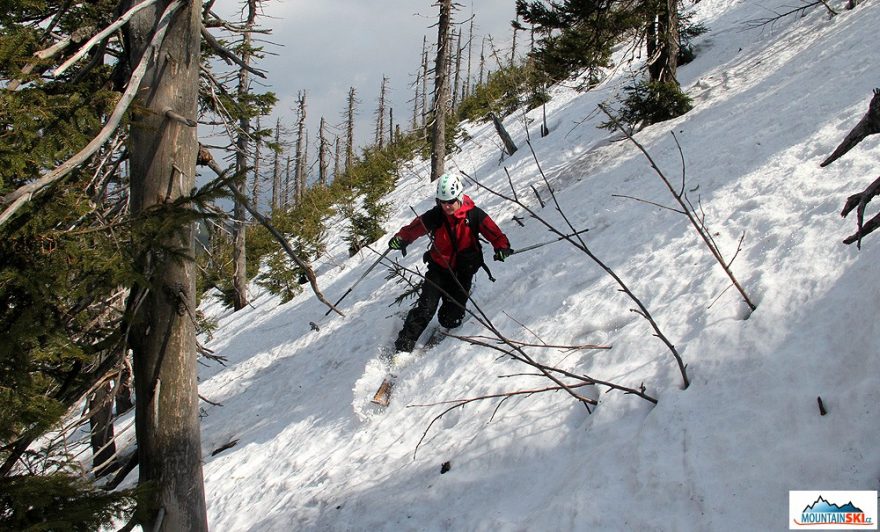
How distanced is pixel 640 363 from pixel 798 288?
44.1 inches

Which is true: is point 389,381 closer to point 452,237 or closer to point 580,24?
point 452,237

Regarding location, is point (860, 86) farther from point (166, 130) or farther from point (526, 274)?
point (166, 130)

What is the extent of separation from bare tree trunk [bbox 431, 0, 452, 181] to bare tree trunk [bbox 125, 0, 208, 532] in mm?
14456

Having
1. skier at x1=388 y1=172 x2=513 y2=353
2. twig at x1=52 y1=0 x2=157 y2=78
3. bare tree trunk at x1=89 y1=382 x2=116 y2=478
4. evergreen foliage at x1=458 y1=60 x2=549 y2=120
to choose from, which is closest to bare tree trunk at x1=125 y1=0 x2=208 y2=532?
bare tree trunk at x1=89 y1=382 x2=116 y2=478

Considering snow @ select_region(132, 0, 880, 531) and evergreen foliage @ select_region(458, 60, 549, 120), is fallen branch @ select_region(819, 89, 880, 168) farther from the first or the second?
evergreen foliage @ select_region(458, 60, 549, 120)

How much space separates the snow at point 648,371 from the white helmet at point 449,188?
75cm

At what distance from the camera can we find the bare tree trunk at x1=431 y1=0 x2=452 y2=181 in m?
16.9

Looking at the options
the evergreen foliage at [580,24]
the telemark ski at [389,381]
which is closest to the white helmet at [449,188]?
the telemark ski at [389,381]

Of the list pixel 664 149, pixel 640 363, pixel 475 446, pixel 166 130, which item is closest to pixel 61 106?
pixel 166 130

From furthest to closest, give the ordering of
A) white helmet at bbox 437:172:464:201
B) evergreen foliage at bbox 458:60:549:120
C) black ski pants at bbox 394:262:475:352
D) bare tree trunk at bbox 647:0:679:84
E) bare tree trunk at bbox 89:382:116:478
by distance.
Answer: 1. evergreen foliage at bbox 458:60:549:120
2. bare tree trunk at bbox 647:0:679:84
3. black ski pants at bbox 394:262:475:352
4. white helmet at bbox 437:172:464:201
5. bare tree trunk at bbox 89:382:116:478

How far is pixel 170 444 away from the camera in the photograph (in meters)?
2.93

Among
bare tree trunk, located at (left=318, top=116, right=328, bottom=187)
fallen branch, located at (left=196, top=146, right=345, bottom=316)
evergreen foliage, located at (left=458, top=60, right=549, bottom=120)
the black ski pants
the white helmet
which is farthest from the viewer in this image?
bare tree trunk, located at (left=318, top=116, right=328, bottom=187)

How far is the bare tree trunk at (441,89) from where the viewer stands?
664 inches

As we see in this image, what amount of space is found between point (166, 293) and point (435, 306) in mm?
3684
